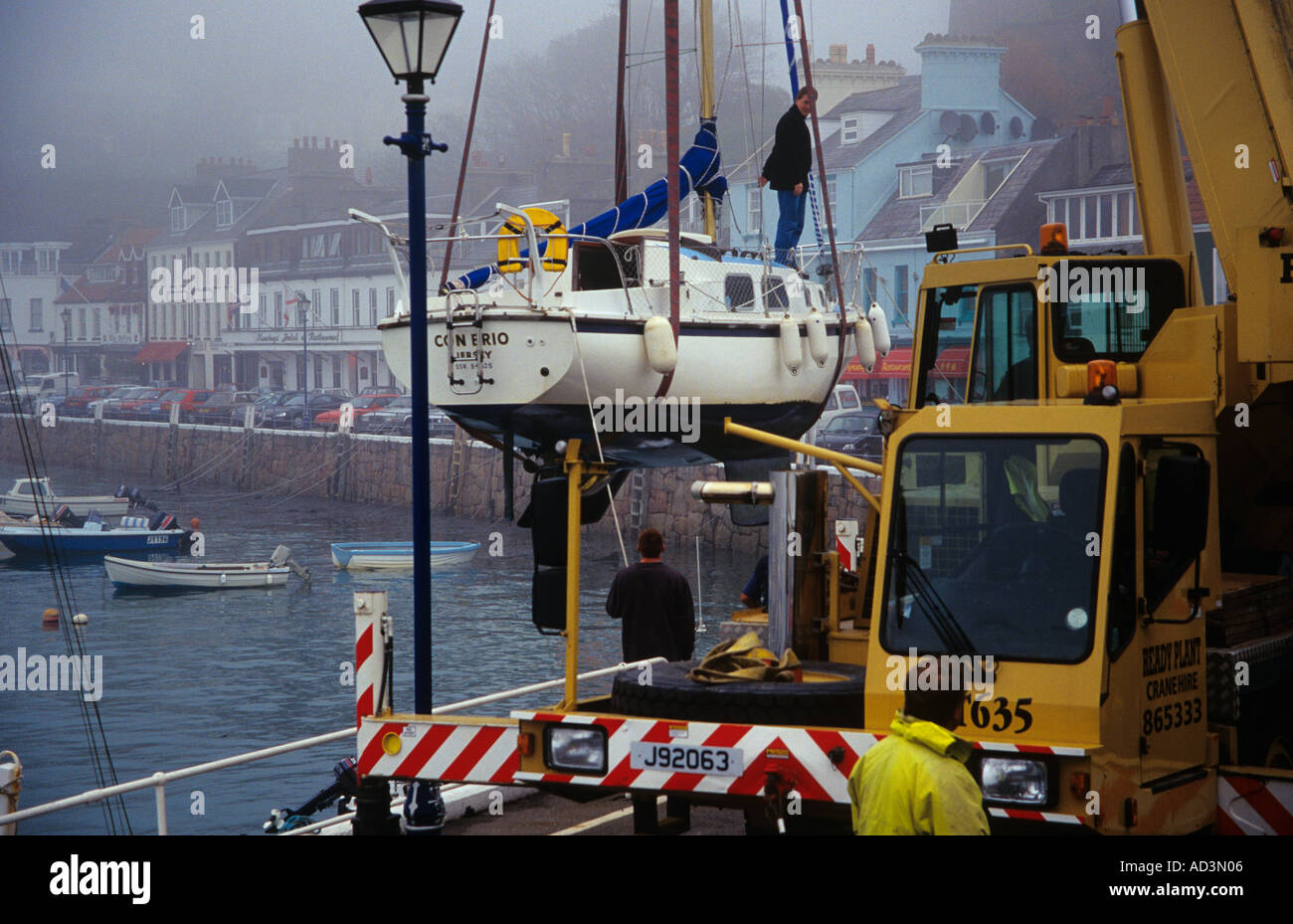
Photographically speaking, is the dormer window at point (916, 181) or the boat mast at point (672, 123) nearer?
the boat mast at point (672, 123)

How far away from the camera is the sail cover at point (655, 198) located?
1474cm

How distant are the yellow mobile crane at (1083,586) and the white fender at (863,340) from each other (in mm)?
8054

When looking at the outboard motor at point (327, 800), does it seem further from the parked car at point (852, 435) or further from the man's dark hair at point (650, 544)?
the parked car at point (852, 435)

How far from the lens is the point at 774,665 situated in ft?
22.8

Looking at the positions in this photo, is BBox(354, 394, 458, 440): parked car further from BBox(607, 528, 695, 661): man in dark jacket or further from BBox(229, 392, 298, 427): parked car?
BBox(607, 528, 695, 661): man in dark jacket

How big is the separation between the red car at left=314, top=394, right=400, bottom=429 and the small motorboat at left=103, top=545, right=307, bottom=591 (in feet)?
81.0

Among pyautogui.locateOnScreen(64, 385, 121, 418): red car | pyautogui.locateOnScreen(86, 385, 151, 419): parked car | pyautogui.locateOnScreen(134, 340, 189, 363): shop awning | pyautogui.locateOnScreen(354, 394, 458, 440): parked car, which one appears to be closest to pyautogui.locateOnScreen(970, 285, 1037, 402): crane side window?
pyautogui.locateOnScreen(354, 394, 458, 440): parked car

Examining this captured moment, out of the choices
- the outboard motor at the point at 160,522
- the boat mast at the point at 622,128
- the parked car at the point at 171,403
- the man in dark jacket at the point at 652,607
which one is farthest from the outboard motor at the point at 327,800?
the parked car at the point at 171,403

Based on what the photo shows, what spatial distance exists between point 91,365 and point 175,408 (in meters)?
46.4

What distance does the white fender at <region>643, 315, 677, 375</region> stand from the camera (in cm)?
1377

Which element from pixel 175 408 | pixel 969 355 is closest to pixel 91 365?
pixel 175 408

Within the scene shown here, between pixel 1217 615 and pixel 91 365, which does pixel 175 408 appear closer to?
pixel 91 365

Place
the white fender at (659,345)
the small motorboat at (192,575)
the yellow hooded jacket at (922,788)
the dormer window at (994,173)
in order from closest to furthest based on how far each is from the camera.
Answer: the yellow hooded jacket at (922,788) → the white fender at (659,345) → the small motorboat at (192,575) → the dormer window at (994,173)

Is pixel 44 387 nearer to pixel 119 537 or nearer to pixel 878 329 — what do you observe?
pixel 119 537
